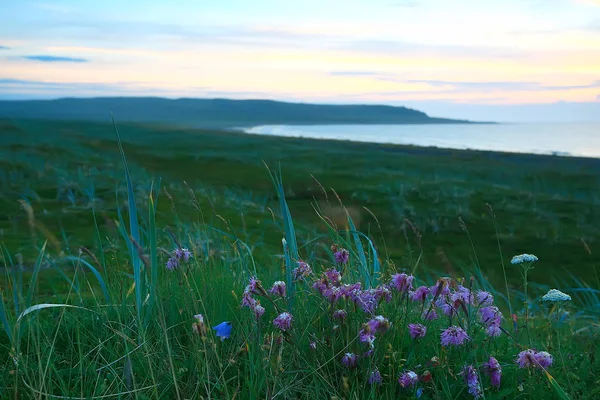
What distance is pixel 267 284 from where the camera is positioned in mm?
3180

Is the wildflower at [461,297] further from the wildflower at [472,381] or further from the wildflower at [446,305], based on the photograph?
the wildflower at [472,381]

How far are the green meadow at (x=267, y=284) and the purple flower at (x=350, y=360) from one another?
2.2 inches

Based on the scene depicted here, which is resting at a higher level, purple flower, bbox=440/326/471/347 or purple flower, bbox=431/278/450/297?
purple flower, bbox=431/278/450/297

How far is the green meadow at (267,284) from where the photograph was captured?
239 centimetres

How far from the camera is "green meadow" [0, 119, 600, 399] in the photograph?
7.83 ft

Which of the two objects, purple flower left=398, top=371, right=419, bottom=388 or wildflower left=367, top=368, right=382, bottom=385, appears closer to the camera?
purple flower left=398, top=371, right=419, bottom=388

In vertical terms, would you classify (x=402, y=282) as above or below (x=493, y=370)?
above

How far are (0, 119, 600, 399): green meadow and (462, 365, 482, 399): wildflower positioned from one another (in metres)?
0.09

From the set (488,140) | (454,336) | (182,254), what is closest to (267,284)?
(182,254)

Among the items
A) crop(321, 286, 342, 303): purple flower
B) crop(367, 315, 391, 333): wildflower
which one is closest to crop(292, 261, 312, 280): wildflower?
crop(321, 286, 342, 303): purple flower

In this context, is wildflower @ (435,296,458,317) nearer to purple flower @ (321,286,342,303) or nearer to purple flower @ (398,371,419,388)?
purple flower @ (398,371,419,388)

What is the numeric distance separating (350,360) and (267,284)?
1.00m

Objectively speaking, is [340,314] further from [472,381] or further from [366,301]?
[472,381]

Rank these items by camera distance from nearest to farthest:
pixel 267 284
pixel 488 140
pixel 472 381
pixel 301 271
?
pixel 472 381 → pixel 301 271 → pixel 267 284 → pixel 488 140
